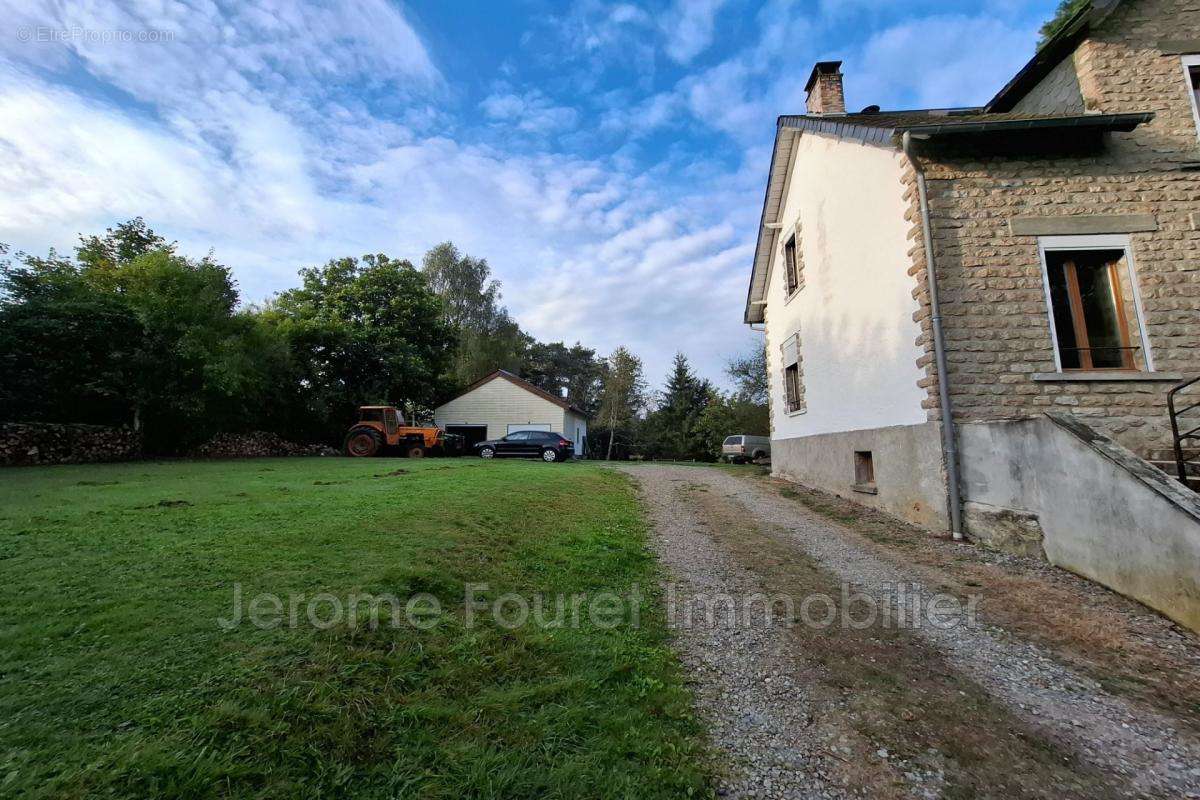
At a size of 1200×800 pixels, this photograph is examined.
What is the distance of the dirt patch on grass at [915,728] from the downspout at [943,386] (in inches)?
133

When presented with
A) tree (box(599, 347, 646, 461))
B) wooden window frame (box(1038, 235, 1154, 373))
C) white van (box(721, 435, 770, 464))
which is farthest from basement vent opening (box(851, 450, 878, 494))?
tree (box(599, 347, 646, 461))

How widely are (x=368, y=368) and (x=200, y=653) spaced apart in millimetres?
22381

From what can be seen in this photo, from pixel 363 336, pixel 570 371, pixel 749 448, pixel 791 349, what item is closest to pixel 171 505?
pixel 791 349

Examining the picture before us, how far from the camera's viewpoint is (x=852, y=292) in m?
8.32

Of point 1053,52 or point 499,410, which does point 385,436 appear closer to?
point 499,410

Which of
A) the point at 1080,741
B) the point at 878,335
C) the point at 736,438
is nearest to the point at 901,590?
the point at 1080,741

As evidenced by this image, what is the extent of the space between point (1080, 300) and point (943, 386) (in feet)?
7.43

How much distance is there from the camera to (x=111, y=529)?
13.2ft

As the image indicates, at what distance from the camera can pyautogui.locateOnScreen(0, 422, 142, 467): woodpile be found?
→ 39.1 ft

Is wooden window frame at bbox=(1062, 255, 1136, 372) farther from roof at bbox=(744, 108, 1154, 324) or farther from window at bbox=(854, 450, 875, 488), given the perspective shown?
window at bbox=(854, 450, 875, 488)

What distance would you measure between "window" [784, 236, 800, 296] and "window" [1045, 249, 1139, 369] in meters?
5.29

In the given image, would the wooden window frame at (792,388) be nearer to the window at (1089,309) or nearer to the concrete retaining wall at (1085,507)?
the window at (1089,309)

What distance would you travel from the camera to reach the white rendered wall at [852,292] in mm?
6934

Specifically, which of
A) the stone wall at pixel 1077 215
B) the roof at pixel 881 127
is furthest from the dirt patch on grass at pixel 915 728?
the roof at pixel 881 127
